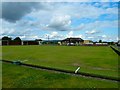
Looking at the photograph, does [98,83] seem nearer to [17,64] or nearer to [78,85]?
[78,85]

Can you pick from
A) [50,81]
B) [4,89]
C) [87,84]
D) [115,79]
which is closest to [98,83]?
[87,84]

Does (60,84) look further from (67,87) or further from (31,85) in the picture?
(31,85)

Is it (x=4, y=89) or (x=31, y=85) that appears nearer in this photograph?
(x=4, y=89)

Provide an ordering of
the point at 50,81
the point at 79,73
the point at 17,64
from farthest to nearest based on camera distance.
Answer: the point at 17,64
the point at 79,73
the point at 50,81

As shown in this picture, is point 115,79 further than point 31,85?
Yes

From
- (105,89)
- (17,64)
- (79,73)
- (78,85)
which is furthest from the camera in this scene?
(17,64)

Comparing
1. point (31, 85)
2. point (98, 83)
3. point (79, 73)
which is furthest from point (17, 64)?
point (98, 83)

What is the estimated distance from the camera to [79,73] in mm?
10422

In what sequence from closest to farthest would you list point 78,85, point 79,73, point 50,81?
1. point 78,85
2. point 50,81
3. point 79,73

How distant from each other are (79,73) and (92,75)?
0.85m

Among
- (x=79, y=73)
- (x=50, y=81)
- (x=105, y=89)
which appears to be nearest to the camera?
(x=105, y=89)

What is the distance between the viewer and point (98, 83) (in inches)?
325

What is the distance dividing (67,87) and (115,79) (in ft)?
8.24

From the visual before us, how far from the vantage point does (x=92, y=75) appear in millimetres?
9797
